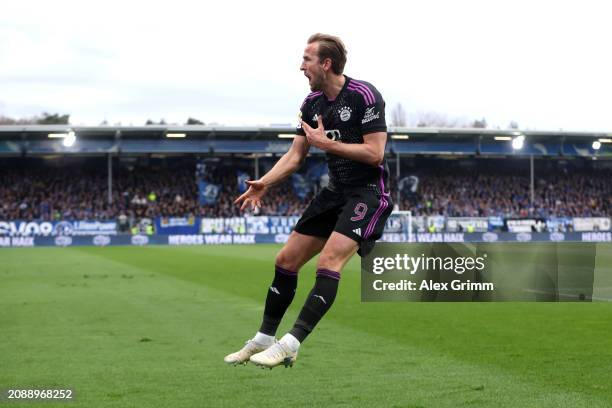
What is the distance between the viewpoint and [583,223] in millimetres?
72125


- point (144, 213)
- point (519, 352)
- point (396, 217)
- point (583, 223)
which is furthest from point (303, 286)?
point (583, 223)

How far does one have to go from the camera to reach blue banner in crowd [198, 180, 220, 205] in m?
73.3

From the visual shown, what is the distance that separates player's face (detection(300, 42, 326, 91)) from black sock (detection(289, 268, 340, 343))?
5.54 ft

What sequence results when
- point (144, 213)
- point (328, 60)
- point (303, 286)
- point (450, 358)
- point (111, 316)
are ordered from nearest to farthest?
point (328, 60) < point (450, 358) < point (111, 316) < point (303, 286) < point (144, 213)

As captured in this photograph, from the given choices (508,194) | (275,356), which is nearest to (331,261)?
(275,356)

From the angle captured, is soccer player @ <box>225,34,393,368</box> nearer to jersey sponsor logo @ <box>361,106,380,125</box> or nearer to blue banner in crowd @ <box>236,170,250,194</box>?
jersey sponsor logo @ <box>361,106,380,125</box>

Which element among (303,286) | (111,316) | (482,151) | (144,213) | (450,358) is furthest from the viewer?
(482,151)

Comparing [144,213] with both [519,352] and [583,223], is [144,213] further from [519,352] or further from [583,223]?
[519,352]

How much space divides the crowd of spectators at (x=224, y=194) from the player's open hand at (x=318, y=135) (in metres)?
62.8

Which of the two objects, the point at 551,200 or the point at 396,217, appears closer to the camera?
the point at 396,217

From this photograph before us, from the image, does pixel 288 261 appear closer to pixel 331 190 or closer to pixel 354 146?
pixel 331 190

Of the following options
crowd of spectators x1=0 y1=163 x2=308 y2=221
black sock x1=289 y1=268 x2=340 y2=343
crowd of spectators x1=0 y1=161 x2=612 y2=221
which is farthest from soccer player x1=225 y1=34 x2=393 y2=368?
crowd of spectators x1=0 y1=161 x2=612 y2=221

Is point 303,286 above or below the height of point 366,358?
below

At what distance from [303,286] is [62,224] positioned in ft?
144
